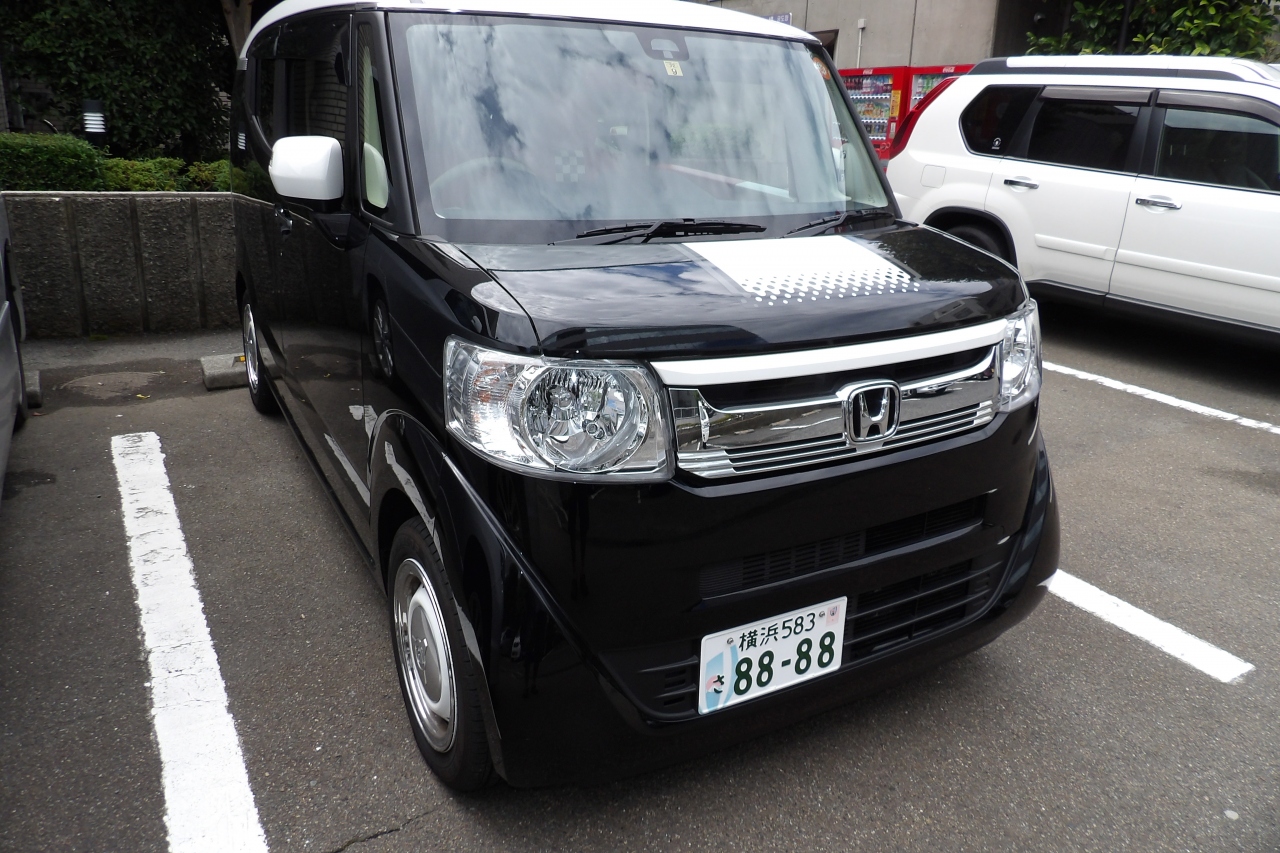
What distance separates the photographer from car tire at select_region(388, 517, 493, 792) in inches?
77.0

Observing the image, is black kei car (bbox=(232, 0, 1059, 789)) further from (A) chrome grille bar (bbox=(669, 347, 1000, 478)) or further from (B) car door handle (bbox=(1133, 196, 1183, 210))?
(B) car door handle (bbox=(1133, 196, 1183, 210))

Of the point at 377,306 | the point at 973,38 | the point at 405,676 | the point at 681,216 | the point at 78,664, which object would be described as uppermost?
the point at 973,38

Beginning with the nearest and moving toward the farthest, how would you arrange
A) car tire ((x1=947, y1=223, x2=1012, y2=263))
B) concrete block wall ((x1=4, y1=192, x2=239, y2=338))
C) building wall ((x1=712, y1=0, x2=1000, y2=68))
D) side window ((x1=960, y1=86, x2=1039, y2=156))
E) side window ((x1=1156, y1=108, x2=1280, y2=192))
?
side window ((x1=1156, y1=108, x2=1280, y2=192))
concrete block wall ((x1=4, y1=192, x2=239, y2=338))
side window ((x1=960, y1=86, x2=1039, y2=156))
car tire ((x1=947, y1=223, x2=1012, y2=263))
building wall ((x1=712, y1=0, x2=1000, y2=68))

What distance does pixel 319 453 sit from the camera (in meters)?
3.22

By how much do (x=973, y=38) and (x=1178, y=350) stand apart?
7897 mm

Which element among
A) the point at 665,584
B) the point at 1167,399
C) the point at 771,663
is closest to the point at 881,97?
the point at 1167,399

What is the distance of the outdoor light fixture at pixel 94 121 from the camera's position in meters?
9.61

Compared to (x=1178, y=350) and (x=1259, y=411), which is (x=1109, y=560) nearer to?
(x=1259, y=411)

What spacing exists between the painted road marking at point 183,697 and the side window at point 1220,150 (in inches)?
228

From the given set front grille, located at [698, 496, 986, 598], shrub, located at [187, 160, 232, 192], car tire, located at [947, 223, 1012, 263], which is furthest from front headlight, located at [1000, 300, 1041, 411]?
shrub, located at [187, 160, 232, 192]

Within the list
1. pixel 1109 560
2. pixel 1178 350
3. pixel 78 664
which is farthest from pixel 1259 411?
pixel 78 664

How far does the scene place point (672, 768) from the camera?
7.57 feet

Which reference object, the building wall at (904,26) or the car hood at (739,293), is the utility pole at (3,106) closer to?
the building wall at (904,26)

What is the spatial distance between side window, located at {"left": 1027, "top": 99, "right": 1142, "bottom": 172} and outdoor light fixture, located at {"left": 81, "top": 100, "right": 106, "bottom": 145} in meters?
8.96
